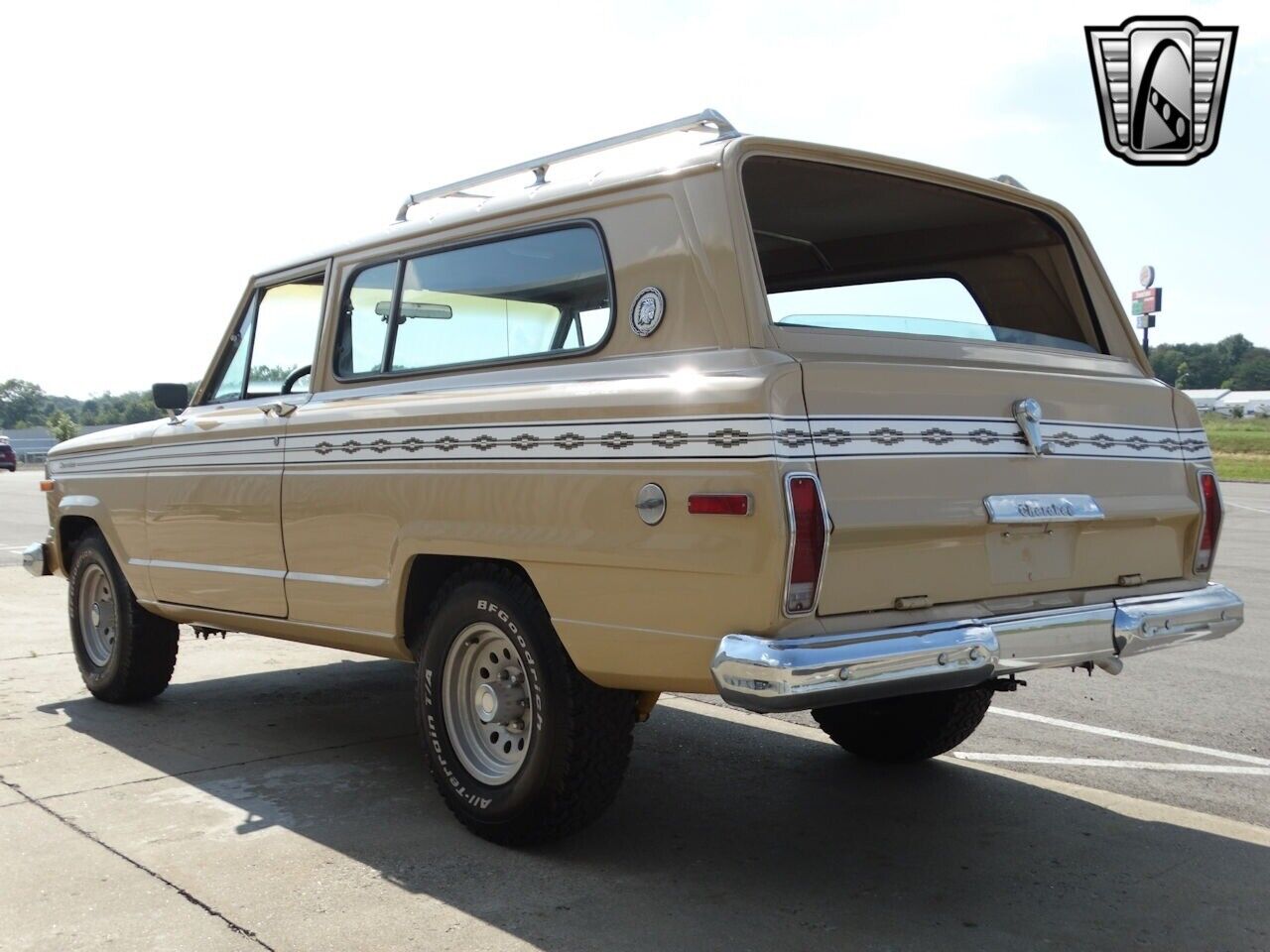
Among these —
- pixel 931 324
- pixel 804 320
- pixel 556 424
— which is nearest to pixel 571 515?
pixel 556 424

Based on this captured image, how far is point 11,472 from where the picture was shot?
151 feet

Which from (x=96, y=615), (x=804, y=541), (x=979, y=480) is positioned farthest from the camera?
(x=96, y=615)

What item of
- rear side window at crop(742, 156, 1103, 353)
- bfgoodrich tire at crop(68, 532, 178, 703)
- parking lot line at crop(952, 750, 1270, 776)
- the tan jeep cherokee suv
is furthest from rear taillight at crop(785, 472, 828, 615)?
bfgoodrich tire at crop(68, 532, 178, 703)

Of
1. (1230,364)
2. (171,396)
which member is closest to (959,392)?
(171,396)

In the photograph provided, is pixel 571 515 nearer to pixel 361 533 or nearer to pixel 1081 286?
pixel 361 533

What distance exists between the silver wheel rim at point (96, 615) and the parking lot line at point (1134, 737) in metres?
4.62

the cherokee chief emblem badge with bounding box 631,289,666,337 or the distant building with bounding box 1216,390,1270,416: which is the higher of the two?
the cherokee chief emblem badge with bounding box 631,289,666,337

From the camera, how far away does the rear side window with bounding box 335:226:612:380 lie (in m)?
4.23

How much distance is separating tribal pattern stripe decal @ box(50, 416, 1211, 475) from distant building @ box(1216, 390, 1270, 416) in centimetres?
10122

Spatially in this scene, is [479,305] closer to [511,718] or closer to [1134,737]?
[511,718]

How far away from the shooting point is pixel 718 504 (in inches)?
136

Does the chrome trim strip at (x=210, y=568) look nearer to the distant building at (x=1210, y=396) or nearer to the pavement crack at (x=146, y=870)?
the pavement crack at (x=146, y=870)

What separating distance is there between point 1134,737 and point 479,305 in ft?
11.9

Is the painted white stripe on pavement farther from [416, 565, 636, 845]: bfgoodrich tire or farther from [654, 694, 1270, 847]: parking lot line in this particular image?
[416, 565, 636, 845]: bfgoodrich tire
